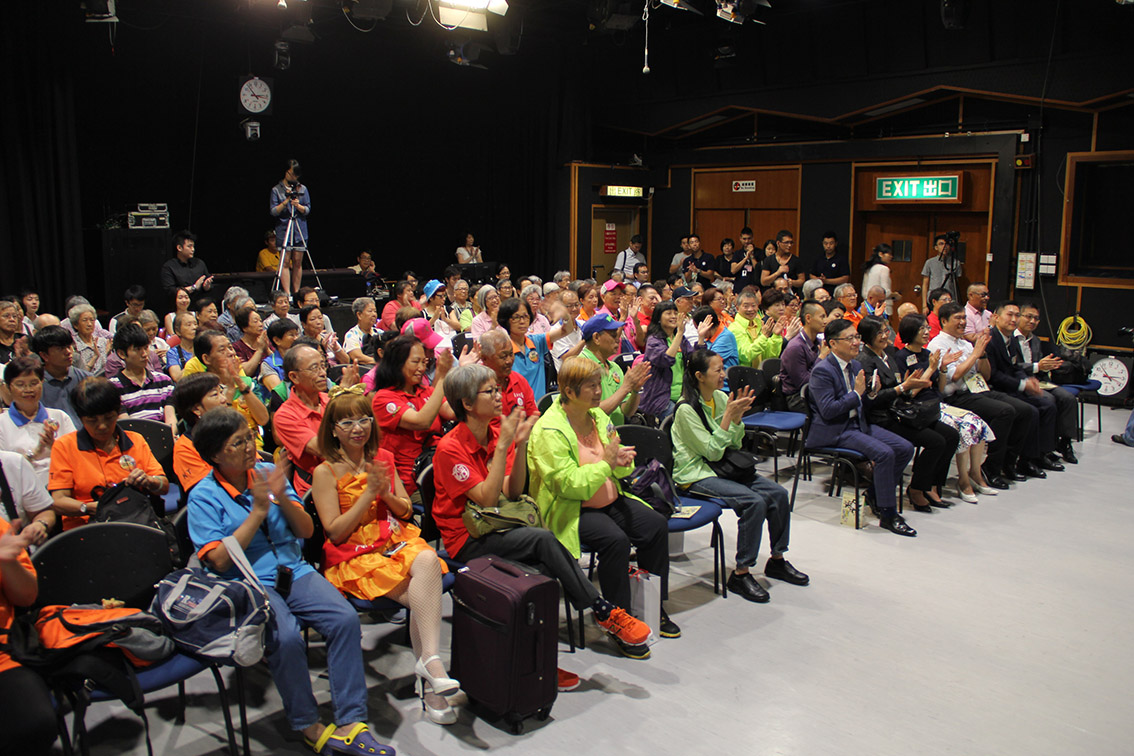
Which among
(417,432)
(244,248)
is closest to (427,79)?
(244,248)

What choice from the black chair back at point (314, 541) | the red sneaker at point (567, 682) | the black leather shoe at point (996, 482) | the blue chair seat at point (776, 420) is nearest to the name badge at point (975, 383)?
the black leather shoe at point (996, 482)

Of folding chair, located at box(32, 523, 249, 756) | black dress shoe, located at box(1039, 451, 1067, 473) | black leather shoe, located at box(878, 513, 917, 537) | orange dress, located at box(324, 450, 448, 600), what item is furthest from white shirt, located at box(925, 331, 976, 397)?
folding chair, located at box(32, 523, 249, 756)

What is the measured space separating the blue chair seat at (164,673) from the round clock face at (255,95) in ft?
32.4

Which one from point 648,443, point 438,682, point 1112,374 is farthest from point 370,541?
point 1112,374

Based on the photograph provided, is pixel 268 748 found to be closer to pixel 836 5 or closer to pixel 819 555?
pixel 819 555

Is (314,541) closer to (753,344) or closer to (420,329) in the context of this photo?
(420,329)

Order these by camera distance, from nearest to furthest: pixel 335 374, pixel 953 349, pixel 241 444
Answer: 1. pixel 241 444
2. pixel 335 374
3. pixel 953 349

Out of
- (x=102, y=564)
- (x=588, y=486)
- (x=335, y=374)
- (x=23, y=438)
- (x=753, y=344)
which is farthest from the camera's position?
(x=753, y=344)

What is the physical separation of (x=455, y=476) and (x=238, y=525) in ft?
2.81

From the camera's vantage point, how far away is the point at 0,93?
9.17 meters

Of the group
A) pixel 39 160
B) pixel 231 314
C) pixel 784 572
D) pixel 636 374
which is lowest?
pixel 784 572

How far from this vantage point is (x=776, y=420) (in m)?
6.21

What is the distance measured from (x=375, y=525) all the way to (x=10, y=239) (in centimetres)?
803

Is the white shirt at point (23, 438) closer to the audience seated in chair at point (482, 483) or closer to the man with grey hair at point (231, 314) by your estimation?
the audience seated in chair at point (482, 483)
